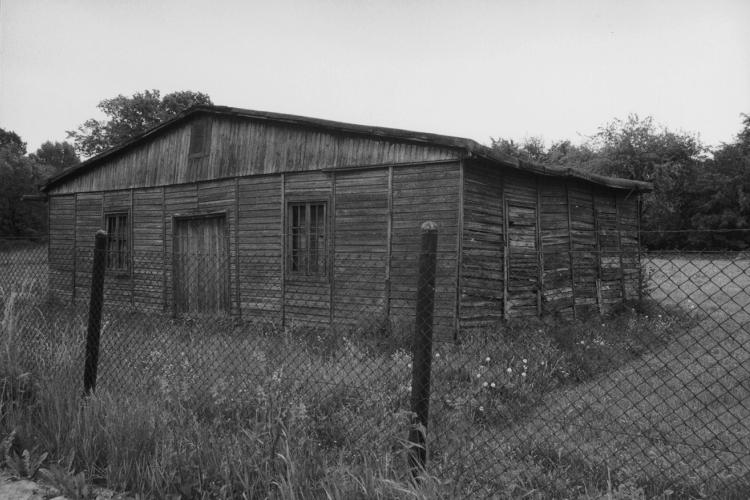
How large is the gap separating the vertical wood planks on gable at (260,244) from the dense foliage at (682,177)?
65.2ft

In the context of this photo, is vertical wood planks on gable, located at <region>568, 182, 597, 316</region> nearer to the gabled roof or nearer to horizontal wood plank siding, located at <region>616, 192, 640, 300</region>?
the gabled roof

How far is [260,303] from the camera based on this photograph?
11.0 m

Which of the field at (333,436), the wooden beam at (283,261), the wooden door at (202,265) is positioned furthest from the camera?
the wooden door at (202,265)

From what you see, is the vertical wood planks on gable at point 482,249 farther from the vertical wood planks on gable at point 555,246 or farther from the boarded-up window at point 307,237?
the boarded-up window at point 307,237

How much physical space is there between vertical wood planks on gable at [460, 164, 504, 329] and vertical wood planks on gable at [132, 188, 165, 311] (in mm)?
7457

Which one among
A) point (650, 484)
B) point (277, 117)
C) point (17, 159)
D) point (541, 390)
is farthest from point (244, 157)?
point (17, 159)

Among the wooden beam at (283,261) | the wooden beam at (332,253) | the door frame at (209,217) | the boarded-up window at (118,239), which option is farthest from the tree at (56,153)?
the wooden beam at (332,253)

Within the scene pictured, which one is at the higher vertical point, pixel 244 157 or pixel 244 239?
pixel 244 157

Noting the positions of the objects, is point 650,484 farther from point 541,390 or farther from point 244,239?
point 244,239

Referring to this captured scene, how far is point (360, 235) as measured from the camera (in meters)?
9.74

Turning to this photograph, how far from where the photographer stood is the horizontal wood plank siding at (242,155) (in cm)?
956

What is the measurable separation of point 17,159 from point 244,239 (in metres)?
38.7

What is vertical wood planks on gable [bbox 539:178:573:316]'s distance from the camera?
10859mm

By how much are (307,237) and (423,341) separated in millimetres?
7828
